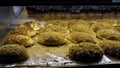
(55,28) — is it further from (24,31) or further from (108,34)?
(108,34)

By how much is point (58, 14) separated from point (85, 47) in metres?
0.87

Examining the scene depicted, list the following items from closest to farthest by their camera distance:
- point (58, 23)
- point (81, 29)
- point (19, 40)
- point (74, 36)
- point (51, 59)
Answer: point (51, 59) → point (19, 40) → point (74, 36) → point (81, 29) → point (58, 23)

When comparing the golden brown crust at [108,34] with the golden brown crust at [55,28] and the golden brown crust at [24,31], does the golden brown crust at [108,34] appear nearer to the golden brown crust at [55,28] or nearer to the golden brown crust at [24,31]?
the golden brown crust at [55,28]

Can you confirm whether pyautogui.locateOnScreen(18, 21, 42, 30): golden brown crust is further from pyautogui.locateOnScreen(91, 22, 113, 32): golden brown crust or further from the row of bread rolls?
pyautogui.locateOnScreen(91, 22, 113, 32): golden brown crust

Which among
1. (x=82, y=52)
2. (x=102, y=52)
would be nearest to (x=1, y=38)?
(x=82, y=52)

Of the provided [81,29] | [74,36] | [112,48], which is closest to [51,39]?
[74,36]

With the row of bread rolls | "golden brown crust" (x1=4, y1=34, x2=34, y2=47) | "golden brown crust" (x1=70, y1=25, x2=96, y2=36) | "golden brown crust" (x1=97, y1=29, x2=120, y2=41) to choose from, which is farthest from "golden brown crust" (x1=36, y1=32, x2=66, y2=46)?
"golden brown crust" (x1=97, y1=29, x2=120, y2=41)

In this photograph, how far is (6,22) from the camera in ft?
5.91

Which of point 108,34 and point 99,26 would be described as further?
point 99,26

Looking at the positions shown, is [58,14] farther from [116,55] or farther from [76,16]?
[116,55]

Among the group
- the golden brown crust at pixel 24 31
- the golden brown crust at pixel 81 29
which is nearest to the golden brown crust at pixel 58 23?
the golden brown crust at pixel 81 29
